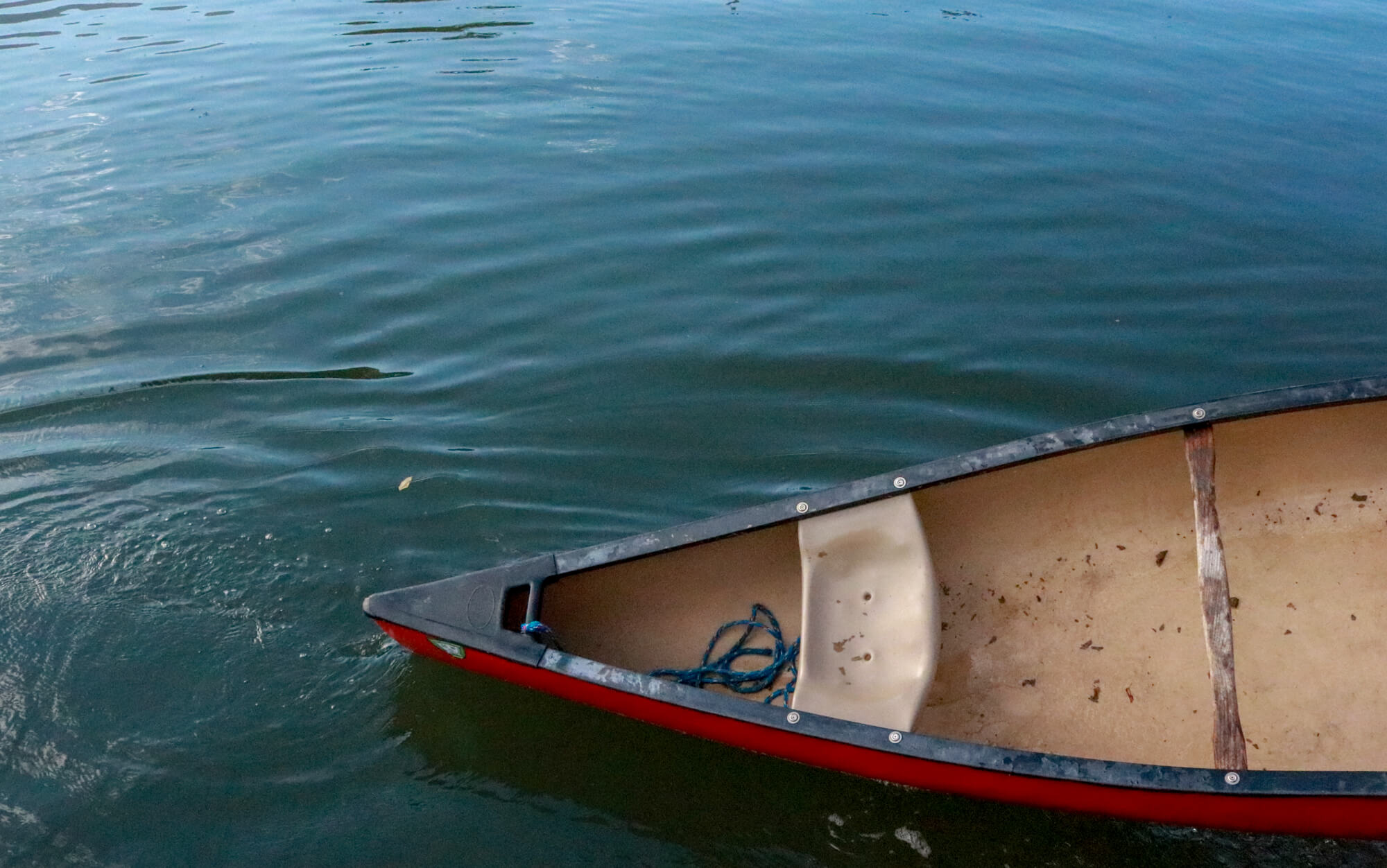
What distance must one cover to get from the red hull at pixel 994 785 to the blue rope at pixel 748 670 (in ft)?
1.26

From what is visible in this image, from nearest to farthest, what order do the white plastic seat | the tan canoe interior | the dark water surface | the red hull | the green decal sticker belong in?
the red hull
the green decal sticker
the dark water surface
the white plastic seat
the tan canoe interior

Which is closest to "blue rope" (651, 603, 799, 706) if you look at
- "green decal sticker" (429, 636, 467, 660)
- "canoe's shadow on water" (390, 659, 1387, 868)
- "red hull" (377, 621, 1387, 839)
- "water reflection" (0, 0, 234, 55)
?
"canoe's shadow on water" (390, 659, 1387, 868)

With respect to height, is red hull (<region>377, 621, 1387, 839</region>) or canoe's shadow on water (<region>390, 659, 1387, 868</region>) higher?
red hull (<region>377, 621, 1387, 839</region>)

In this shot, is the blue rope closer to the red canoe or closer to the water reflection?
the red canoe

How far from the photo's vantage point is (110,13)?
15852mm

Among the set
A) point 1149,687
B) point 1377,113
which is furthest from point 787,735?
point 1377,113

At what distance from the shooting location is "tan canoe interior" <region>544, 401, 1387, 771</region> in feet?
14.8

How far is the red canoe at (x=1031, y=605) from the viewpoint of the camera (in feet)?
13.6

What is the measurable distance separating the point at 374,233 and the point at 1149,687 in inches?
258

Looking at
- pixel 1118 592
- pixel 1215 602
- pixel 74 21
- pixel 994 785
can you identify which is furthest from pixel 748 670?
pixel 74 21

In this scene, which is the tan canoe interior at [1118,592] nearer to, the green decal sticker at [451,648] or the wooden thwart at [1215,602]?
the wooden thwart at [1215,602]

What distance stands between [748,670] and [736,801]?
593 mm

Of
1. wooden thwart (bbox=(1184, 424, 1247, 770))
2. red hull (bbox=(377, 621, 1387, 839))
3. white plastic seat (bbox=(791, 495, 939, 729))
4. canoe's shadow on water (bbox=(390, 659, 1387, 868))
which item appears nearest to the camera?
red hull (bbox=(377, 621, 1387, 839))

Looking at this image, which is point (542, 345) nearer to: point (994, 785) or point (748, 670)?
point (748, 670)
